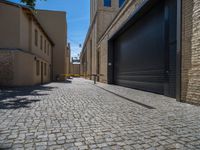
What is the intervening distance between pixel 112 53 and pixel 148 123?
46.6ft

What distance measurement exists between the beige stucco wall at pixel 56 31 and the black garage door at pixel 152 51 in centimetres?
1527

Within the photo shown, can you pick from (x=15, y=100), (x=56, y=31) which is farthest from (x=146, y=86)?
Result: (x=56, y=31)

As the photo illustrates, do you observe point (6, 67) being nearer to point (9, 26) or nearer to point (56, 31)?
point (9, 26)

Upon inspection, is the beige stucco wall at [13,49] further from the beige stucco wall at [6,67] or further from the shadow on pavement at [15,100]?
the shadow on pavement at [15,100]

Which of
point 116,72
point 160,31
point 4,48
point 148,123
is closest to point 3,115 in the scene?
point 148,123

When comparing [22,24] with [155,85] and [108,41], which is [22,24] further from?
[155,85]

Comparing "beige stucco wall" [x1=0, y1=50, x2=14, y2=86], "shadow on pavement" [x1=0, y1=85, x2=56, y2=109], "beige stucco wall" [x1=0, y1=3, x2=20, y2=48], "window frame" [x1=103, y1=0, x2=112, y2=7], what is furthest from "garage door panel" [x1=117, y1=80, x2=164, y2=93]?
"window frame" [x1=103, y1=0, x2=112, y2=7]

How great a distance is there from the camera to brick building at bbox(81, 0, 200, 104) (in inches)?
235

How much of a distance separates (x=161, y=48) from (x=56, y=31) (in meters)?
22.1

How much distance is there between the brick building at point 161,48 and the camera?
596cm

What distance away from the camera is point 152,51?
9.57 metres

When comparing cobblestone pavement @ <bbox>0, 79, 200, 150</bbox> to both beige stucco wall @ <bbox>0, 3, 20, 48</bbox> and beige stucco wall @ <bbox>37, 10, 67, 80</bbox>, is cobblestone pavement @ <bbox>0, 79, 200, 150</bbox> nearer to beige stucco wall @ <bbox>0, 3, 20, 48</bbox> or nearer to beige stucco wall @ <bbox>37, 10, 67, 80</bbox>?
beige stucco wall @ <bbox>0, 3, 20, 48</bbox>

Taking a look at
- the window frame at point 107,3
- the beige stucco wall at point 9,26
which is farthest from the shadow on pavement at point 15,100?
the window frame at point 107,3

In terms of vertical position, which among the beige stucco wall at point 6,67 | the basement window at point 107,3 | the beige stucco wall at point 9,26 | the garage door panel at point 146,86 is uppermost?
the basement window at point 107,3
